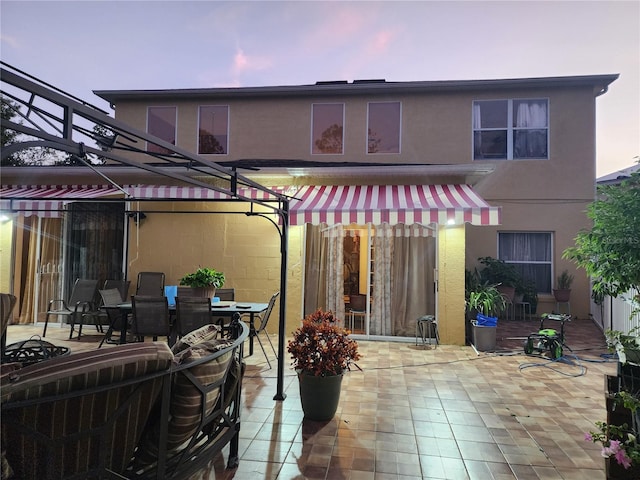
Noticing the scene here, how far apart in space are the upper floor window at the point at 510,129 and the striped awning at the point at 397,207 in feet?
18.2

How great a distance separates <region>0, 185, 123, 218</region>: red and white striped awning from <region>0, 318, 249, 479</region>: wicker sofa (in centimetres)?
781

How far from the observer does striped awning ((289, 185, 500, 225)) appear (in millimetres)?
7637

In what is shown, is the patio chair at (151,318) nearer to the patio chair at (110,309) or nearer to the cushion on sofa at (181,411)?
the patio chair at (110,309)

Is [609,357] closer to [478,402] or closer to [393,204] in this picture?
[478,402]

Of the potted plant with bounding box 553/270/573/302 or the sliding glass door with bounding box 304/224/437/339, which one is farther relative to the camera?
the potted plant with bounding box 553/270/573/302

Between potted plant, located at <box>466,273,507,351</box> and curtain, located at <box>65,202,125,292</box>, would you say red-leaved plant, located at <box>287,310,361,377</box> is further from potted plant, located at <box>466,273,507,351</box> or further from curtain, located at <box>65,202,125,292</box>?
curtain, located at <box>65,202,125,292</box>

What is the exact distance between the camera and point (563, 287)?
12703 millimetres

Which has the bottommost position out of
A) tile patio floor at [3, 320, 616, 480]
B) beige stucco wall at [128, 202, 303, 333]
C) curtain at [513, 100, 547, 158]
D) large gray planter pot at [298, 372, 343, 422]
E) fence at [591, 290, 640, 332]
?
tile patio floor at [3, 320, 616, 480]

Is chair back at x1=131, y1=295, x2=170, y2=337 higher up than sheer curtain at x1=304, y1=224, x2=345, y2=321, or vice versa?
sheer curtain at x1=304, y1=224, x2=345, y2=321

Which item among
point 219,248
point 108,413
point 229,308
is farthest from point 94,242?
point 108,413

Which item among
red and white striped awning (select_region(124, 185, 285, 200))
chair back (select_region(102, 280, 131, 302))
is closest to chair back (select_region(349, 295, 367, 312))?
red and white striped awning (select_region(124, 185, 285, 200))

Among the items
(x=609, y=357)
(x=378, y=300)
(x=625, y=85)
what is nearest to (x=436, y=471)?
(x=378, y=300)

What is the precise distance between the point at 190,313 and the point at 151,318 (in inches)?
30.5

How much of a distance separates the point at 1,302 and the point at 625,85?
1724 centimetres
